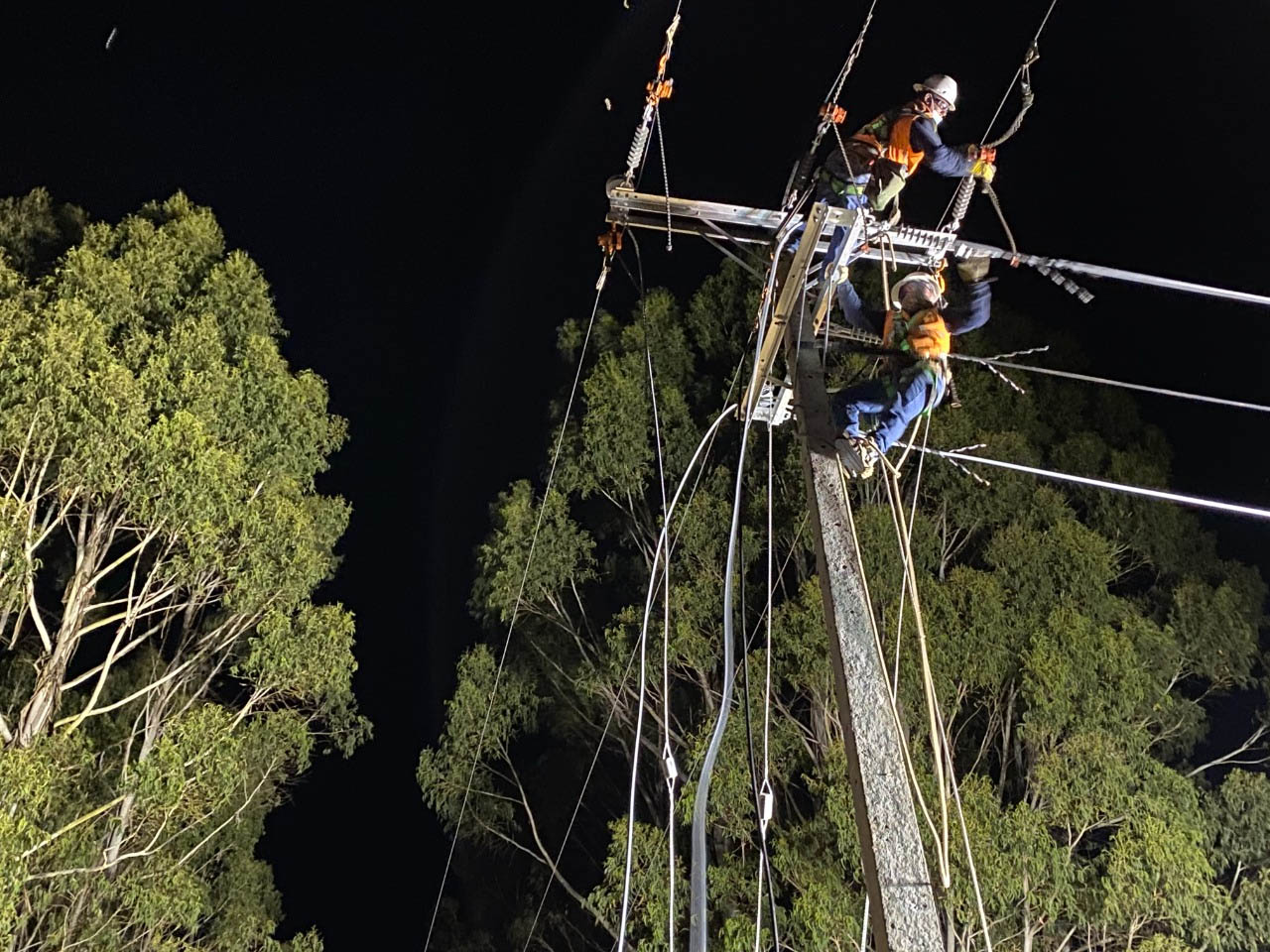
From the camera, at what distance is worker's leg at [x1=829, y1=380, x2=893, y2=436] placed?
2936 millimetres

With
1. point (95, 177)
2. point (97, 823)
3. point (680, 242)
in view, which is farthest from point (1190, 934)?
point (95, 177)

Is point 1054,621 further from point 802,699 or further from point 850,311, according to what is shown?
point 850,311

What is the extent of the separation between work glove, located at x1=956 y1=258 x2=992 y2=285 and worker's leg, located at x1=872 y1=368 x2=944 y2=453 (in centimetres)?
63

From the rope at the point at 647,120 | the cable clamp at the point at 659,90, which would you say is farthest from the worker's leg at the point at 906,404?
the cable clamp at the point at 659,90

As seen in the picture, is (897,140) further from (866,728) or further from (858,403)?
(866,728)

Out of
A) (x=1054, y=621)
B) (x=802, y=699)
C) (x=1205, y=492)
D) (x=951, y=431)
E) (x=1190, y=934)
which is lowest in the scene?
(x=1190, y=934)

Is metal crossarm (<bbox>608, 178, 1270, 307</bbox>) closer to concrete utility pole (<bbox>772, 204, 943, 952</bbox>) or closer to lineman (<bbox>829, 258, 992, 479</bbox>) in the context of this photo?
lineman (<bbox>829, 258, 992, 479</bbox>)

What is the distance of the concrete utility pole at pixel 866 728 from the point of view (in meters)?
1.68

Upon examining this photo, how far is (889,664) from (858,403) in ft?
11.1

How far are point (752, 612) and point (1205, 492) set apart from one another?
16.1 ft

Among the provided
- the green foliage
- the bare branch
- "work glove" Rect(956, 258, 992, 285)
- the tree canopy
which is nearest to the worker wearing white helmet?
"work glove" Rect(956, 258, 992, 285)

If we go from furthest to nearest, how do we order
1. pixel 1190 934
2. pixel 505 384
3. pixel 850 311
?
pixel 505 384 → pixel 1190 934 → pixel 850 311

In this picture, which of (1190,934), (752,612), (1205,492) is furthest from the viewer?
(1205,492)

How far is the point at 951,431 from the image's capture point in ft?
22.6
